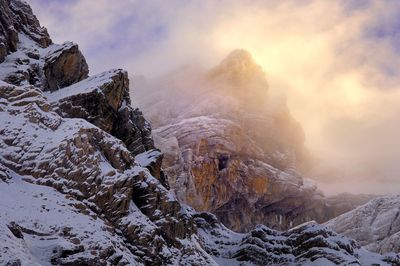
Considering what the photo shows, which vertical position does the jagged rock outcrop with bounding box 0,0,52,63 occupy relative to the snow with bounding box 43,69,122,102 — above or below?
above

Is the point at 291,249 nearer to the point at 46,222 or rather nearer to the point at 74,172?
the point at 74,172

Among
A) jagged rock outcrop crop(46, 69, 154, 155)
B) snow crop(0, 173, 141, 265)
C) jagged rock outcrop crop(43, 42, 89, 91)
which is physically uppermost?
jagged rock outcrop crop(43, 42, 89, 91)

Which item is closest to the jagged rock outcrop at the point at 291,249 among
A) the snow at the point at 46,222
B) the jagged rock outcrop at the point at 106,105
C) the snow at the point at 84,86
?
the jagged rock outcrop at the point at 106,105

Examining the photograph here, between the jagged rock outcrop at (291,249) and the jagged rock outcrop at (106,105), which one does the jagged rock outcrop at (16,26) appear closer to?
the jagged rock outcrop at (106,105)

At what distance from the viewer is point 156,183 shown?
88750 mm

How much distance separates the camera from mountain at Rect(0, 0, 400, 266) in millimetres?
66562

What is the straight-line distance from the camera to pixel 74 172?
76125 millimetres

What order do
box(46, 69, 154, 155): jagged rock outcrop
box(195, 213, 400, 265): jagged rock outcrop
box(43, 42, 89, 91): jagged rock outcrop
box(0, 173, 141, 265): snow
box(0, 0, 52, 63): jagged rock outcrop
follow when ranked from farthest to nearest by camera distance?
box(195, 213, 400, 265): jagged rock outcrop → box(43, 42, 89, 91): jagged rock outcrop → box(0, 0, 52, 63): jagged rock outcrop → box(46, 69, 154, 155): jagged rock outcrop → box(0, 173, 141, 265): snow

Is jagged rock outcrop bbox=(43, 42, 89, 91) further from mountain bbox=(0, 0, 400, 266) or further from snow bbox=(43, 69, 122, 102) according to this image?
snow bbox=(43, 69, 122, 102)

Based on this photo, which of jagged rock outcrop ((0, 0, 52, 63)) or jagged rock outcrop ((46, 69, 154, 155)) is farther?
jagged rock outcrop ((0, 0, 52, 63))

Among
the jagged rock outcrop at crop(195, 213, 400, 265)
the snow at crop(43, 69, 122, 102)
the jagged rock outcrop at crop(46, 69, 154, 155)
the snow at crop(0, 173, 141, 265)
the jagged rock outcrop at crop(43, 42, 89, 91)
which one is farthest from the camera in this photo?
the jagged rock outcrop at crop(195, 213, 400, 265)

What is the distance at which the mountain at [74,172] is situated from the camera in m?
66.6

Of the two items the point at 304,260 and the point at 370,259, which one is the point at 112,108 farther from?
the point at 370,259

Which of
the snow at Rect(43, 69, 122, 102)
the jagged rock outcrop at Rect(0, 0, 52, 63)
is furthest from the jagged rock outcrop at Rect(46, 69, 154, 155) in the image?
the jagged rock outcrop at Rect(0, 0, 52, 63)
